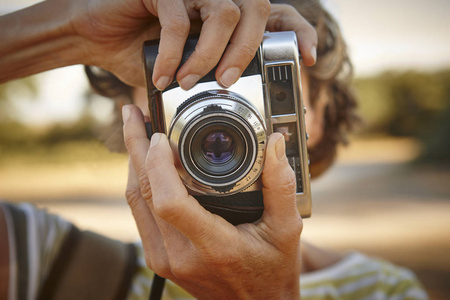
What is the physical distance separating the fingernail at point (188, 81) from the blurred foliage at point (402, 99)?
21036 millimetres

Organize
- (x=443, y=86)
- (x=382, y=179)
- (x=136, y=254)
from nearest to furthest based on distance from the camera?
(x=136, y=254) < (x=382, y=179) < (x=443, y=86)

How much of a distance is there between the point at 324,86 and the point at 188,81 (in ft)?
4.30

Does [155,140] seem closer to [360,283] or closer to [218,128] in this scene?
[218,128]

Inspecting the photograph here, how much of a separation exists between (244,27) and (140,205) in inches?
27.8

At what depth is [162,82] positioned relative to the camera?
4.75ft

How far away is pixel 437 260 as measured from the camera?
6988mm

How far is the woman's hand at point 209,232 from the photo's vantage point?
51.2 inches

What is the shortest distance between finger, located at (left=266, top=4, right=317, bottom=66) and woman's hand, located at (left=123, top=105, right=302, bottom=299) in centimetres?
41

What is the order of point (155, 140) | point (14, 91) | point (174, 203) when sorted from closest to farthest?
1. point (174, 203)
2. point (155, 140)
3. point (14, 91)

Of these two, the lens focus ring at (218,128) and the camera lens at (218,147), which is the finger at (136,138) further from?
the camera lens at (218,147)

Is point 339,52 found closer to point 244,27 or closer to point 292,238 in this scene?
point 244,27

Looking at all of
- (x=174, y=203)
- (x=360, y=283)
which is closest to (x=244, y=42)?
(x=174, y=203)

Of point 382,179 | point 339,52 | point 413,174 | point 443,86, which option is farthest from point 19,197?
point 443,86

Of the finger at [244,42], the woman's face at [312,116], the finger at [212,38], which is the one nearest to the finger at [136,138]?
the finger at [212,38]
